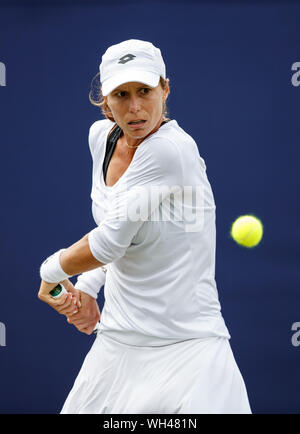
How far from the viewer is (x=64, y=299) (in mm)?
2148

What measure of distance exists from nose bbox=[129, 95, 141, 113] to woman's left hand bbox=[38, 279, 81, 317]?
538 millimetres

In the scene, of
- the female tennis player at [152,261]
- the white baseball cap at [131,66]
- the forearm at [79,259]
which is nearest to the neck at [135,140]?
the female tennis player at [152,261]

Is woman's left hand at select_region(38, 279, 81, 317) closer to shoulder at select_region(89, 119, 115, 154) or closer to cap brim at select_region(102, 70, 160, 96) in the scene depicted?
shoulder at select_region(89, 119, 115, 154)

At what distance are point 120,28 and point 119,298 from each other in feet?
4.91

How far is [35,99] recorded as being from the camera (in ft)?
10.6

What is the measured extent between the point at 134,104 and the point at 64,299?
0.62 m

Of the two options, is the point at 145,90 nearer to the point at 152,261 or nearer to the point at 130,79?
the point at 130,79

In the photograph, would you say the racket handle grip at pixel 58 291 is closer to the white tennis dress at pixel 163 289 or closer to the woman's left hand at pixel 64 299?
the woman's left hand at pixel 64 299

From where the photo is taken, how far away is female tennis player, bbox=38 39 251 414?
6.18 feet

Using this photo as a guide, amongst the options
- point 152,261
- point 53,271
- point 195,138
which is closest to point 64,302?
point 53,271

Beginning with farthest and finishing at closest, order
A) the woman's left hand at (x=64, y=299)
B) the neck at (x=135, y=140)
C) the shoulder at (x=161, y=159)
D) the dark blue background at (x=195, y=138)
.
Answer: the dark blue background at (x=195, y=138) → the woman's left hand at (x=64, y=299) → the neck at (x=135, y=140) → the shoulder at (x=161, y=159)

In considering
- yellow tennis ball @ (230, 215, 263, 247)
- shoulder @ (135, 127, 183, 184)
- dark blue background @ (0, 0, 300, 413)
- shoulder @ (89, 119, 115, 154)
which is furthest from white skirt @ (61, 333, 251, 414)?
dark blue background @ (0, 0, 300, 413)

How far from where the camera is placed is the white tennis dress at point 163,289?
1.88 metres

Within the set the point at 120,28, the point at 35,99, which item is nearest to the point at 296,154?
the point at 120,28
